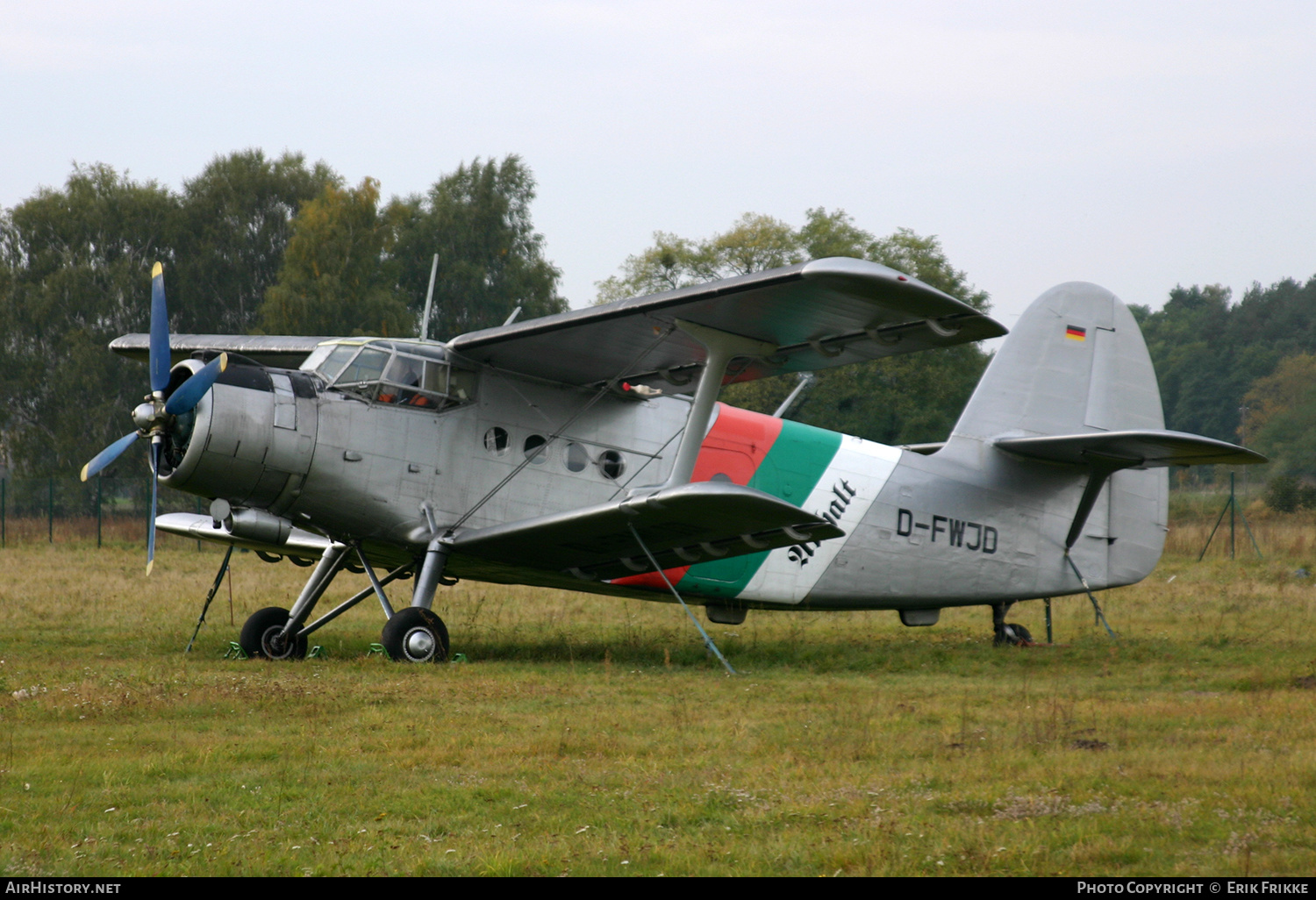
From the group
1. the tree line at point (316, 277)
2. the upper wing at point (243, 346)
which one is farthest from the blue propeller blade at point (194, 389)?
the tree line at point (316, 277)

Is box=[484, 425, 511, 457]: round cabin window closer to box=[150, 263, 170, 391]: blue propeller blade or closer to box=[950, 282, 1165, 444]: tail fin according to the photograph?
box=[150, 263, 170, 391]: blue propeller blade

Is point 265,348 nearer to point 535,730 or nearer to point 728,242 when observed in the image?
point 535,730

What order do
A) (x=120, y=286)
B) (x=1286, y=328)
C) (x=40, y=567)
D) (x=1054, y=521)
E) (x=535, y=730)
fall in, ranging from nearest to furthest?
(x=535, y=730), (x=1054, y=521), (x=40, y=567), (x=120, y=286), (x=1286, y=328)

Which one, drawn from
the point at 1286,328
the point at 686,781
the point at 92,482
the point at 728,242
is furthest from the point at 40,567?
the point at 1286,328

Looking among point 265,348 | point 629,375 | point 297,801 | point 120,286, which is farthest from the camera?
point 120,286

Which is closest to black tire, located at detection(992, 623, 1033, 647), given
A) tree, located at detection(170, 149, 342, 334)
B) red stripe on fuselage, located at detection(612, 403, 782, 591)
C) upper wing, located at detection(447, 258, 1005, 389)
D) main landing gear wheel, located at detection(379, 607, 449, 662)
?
red stripe on fuselage, located at detection(612, 403, 782, 591)

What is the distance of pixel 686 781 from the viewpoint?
20.1 feet

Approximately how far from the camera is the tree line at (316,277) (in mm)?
43906

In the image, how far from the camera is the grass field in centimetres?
480

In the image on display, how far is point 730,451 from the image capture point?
12305mm

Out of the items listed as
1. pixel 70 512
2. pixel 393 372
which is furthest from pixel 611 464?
pixel 70 512

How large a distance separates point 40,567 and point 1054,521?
19.1m

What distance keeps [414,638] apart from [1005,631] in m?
6.85

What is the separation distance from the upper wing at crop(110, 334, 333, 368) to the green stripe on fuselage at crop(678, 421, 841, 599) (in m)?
4.57
